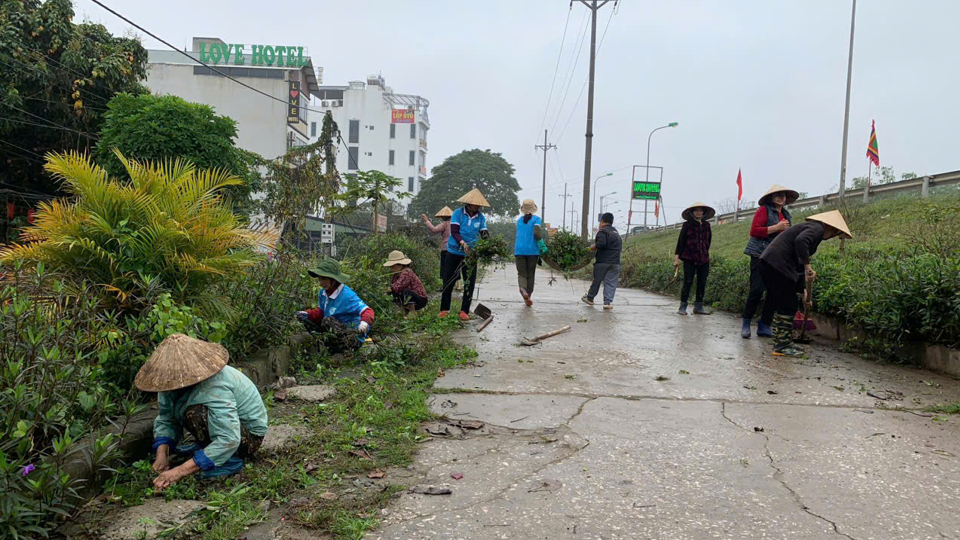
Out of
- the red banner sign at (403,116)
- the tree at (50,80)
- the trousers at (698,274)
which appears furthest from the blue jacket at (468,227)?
the red banner sign at (403,116)

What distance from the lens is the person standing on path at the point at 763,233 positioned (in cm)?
741

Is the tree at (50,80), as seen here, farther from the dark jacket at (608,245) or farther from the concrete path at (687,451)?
the concrete path at (687,451)

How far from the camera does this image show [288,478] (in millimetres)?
3133

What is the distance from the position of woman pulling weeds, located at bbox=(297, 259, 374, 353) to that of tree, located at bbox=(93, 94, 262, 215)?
949 cm

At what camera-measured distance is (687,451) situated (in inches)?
145

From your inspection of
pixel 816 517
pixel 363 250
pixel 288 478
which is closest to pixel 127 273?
pixel 288 478

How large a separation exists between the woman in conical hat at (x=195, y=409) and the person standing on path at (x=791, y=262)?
5453mm

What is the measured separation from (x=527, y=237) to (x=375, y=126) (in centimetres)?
7338

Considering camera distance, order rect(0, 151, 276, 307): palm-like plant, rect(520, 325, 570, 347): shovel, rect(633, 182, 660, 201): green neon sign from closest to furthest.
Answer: rect(0, 151, 276, 307): palm-like plant < rect(520, 325, 570, 347): shovel < rect(633, 182, 660, 201): green neon sign

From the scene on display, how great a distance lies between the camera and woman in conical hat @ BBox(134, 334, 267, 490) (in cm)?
308

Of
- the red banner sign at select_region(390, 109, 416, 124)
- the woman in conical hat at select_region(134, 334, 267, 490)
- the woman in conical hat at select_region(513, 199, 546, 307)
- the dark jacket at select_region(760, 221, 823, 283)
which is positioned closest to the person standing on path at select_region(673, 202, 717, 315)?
the woman in conical hat at select_region(513, 199, 546, 307)

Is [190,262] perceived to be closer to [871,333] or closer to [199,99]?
[871,333]

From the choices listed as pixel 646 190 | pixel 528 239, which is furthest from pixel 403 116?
pixel 528 239

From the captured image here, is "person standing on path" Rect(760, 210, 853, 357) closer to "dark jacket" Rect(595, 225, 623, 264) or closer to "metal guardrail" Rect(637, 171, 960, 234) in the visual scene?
"dark jacket" Rect(595, 225, 623, 264)
